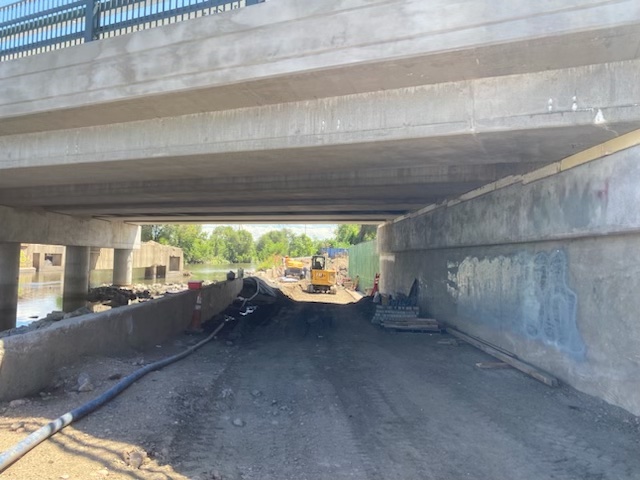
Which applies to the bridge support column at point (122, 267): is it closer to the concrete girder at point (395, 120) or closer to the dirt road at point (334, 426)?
the concrete girder at point (395, 120)

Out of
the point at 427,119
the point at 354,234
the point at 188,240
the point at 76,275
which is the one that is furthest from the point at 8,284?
the point at 188,240

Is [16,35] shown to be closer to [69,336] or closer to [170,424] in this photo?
[69,336]

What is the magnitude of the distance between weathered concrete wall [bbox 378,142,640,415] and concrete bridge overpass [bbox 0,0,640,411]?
0.04 metres

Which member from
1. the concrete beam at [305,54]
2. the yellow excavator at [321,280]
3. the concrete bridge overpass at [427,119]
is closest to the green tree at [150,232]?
the yellow excavator at [321,280]

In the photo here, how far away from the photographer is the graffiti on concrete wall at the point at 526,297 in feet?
23.5

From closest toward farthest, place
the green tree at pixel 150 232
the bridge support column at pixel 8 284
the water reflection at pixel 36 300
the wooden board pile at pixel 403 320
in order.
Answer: the wooden board pile at pixel 403 320 < the bridge support column at pixel 8 284 < the water reflection at pixel 36 300 < the green tree at pixel 150 232

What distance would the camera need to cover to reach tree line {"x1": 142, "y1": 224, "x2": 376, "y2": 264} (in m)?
81.6

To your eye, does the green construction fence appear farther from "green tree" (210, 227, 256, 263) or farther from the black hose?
"green tree" (210, 227, 256, 263)

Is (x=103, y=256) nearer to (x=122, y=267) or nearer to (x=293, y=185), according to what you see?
(x=122, y=267)

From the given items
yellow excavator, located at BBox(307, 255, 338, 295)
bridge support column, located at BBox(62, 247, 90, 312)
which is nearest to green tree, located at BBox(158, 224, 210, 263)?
bridge support column, located at BBox(62, 247, 90, 312)

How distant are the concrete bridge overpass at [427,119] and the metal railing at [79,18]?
2.60ft

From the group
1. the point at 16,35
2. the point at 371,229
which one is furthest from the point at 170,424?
the point at 371,229

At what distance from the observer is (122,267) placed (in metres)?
32.0

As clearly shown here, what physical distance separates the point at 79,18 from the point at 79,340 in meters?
6.05
